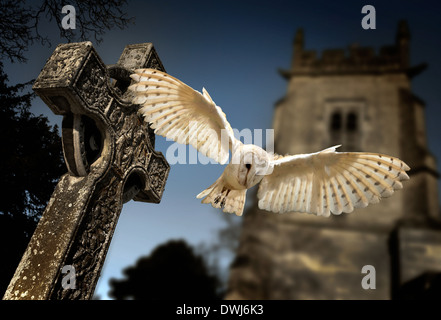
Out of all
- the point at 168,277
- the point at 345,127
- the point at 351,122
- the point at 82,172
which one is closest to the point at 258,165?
the point at 82,172

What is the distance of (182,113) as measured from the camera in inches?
92.2

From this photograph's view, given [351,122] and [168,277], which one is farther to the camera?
[351,122]

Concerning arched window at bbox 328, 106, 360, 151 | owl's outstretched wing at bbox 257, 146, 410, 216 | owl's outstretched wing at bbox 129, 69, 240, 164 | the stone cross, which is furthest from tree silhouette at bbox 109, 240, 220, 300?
owl's outstretched wing at bbox 129, 69, 240, 164

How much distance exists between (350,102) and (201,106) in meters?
14.9

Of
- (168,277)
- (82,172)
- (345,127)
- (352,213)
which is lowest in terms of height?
(82,172)

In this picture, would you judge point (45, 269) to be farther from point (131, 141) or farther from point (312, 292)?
point (312, 292)

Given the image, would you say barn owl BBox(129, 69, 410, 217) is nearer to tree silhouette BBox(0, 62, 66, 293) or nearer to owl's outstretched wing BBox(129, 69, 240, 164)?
owl's outstretched wing BBox(129, 69, 240, 164)

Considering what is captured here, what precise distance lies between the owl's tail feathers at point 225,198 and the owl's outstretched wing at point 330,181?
0.62 feet

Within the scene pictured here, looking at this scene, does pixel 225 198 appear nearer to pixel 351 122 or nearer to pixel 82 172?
pixel 82 172

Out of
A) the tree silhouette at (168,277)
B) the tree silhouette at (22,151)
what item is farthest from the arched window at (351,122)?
the tree silhouette at (22,151)

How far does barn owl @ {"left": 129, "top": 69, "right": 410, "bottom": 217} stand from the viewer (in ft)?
6.63

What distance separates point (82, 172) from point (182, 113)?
85cm

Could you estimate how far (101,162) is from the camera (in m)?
2.67

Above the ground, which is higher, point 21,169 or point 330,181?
point 21,169
